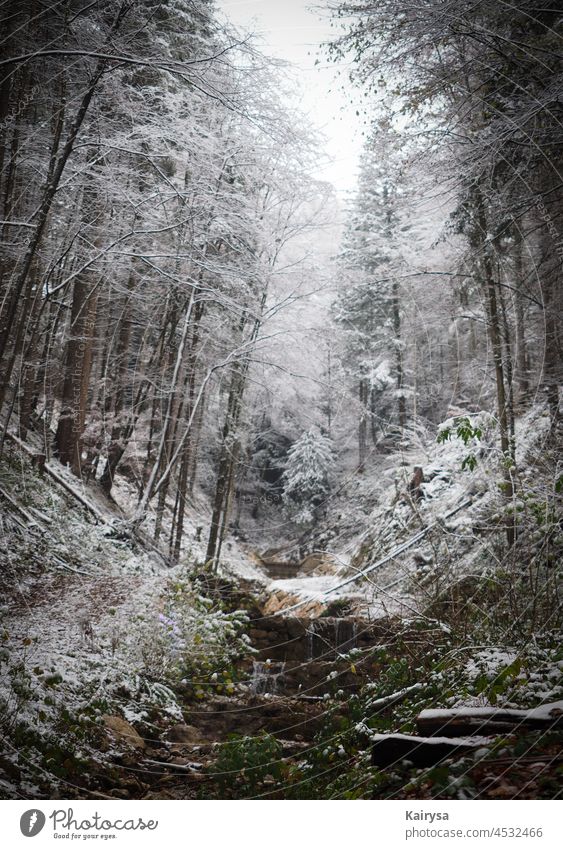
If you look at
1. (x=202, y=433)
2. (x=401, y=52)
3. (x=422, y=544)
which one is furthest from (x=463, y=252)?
(x=202, y=433)

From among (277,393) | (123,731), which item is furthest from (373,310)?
(123,731)

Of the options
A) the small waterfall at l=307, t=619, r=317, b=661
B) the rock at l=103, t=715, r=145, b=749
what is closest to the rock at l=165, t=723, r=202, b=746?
the rock at l=103, t=715, r=145, b=749

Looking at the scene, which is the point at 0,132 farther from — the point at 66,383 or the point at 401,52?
the point at 66,383

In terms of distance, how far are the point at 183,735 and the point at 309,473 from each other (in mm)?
9351

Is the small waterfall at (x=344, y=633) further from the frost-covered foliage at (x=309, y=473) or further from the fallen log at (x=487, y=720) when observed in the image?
the frost-covered foliage at (x=309, y=473)

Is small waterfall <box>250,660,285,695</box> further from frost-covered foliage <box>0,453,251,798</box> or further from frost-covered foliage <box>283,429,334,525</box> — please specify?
frost-covered foliage <box>283,429,334,525</box>

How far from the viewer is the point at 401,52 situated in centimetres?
318

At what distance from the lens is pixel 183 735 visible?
3584 millimetres

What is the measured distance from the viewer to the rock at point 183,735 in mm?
3488

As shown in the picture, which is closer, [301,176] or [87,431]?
[301,176]

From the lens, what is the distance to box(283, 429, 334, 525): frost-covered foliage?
12727mm

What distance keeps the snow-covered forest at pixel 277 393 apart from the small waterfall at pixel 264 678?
0.16 feet

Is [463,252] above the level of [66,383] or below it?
above
